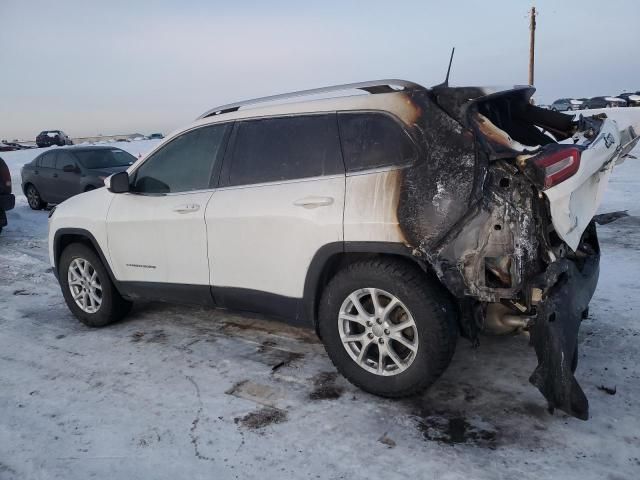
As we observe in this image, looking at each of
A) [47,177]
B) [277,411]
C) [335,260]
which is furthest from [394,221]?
[47,177]

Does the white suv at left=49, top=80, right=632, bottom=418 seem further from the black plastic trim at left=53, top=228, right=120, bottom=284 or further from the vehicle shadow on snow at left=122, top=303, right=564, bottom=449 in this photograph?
the black plastic trim at left=53, top=228, right=120, bottom=284

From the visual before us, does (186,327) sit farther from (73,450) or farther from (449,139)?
(449,139)

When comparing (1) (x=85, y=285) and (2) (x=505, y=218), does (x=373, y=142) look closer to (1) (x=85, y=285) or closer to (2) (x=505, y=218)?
(2) (x=505, y=218)

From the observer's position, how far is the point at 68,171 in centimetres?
1193

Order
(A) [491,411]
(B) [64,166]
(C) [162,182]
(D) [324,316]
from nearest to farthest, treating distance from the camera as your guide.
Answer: (A) [491,411], (D) [324,316], (C) [162,182], (B) [64,166]

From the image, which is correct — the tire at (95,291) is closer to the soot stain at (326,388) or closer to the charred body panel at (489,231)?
the soot stain at (326,388)

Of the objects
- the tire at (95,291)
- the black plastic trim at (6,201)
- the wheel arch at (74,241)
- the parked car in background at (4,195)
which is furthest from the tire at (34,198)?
the tire at (95,291)

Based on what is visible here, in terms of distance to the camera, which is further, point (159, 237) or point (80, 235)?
point (80, 235)

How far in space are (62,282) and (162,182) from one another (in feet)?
5.35

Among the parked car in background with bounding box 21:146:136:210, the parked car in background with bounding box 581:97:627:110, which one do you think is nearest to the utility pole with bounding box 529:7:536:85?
the parked car in background with bounding box 581:97:627:110

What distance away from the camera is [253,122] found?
152 inches

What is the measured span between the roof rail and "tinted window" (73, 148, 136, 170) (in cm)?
867

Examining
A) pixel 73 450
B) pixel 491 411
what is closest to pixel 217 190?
pixel 73 450

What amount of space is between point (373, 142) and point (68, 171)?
10.6 m
